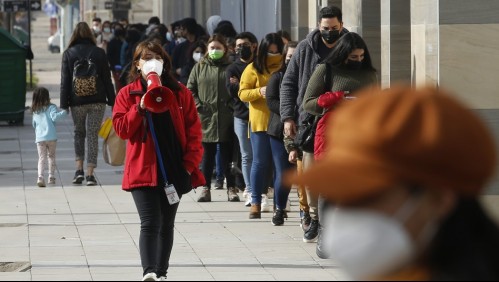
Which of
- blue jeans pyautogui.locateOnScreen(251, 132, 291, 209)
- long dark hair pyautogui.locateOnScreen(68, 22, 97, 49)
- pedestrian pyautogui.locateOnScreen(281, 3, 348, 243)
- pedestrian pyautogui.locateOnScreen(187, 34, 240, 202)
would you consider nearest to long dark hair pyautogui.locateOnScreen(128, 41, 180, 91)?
pedestrian pyautogui.locateOnScreen(281, 3, 348, 243)

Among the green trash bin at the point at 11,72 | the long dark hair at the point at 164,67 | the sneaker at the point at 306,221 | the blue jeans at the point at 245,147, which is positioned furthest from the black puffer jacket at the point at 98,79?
the green trash bin at the point at 11,72

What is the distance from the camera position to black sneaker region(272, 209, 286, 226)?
1159cm

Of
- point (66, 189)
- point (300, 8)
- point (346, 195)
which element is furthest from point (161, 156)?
point (300, 8)

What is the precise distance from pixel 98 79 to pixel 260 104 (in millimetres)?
3499

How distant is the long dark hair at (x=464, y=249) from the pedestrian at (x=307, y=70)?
25.1 ft

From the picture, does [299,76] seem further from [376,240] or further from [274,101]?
[376,240]

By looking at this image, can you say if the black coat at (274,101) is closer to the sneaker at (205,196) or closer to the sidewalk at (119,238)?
the sidewalk at (119,238)

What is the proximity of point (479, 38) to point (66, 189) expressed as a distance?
6.43 metres

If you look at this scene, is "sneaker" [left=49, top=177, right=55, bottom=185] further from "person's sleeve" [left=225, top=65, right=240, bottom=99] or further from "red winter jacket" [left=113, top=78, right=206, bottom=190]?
"red winter jacket" [left=113, top=78, right=206, bottom=190]

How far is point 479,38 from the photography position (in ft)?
32.0

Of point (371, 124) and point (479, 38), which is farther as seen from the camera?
point (479, 38)

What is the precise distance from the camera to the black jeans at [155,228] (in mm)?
7605

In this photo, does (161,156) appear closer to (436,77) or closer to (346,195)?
(436,77)

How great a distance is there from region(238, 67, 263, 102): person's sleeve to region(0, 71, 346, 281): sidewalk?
1080 millimetres
